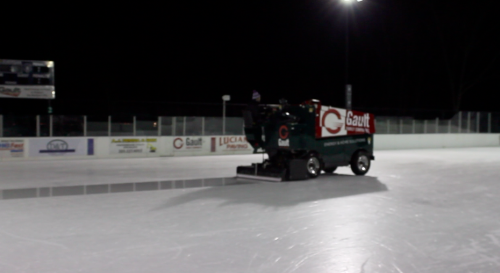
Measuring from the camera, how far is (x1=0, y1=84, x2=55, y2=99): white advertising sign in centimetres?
1955

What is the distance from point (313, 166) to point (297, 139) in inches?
38.6

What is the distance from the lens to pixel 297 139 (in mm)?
11672

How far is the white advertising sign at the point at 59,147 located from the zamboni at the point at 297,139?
877cm

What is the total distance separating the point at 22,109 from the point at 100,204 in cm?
3679

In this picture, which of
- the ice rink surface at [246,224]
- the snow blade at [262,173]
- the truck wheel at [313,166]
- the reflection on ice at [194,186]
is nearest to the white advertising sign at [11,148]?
the ice rink surface at [246,224]

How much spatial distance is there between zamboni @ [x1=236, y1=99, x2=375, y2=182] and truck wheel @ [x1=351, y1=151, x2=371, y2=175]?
0.36 m

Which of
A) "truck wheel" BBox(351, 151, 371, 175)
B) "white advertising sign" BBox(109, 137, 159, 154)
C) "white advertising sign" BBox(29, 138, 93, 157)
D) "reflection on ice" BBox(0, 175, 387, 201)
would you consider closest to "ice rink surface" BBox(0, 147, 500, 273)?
"reflection on ice" BBox(0, 175, 387, 201)

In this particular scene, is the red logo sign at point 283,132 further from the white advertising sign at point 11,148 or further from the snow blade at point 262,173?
the white advertising sign at point 11,148

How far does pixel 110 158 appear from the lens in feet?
61.7

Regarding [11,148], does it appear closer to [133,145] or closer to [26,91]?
[26,91]

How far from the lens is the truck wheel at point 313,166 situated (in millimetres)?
12000

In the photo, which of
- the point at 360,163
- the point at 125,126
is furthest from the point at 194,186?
the point at 125,126

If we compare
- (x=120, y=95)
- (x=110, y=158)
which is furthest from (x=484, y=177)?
(x=120, y=95)

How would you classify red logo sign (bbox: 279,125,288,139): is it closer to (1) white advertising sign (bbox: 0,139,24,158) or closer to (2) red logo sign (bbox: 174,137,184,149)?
(2) red logo sign (bbox: 174,137,184,149)
